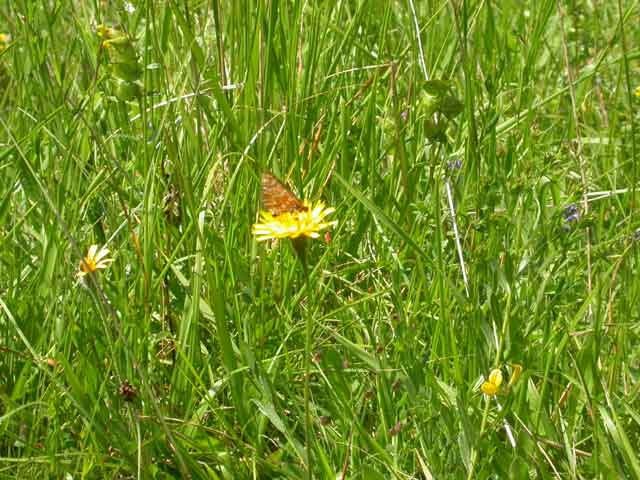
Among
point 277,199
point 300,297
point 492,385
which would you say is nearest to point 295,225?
point 277,199

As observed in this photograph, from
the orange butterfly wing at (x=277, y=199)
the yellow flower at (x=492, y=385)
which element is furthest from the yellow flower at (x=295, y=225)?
the yellow flower at (x=492, y=385)

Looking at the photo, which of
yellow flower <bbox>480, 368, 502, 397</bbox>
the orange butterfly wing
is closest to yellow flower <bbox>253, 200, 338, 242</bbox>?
the orange butterfly wing

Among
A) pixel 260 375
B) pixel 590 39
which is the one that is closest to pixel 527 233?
pixel 260 375

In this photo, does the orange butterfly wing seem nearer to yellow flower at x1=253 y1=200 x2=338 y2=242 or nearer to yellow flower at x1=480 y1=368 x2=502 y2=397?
yellow flower at x1=253 y1=200 x2=338 y2=242

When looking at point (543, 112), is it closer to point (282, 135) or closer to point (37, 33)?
point (282, 135)

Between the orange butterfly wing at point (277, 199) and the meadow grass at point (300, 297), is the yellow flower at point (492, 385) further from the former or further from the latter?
the orange butterfly wing at point (277, 199)

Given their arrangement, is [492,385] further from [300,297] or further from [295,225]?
[300,297]
